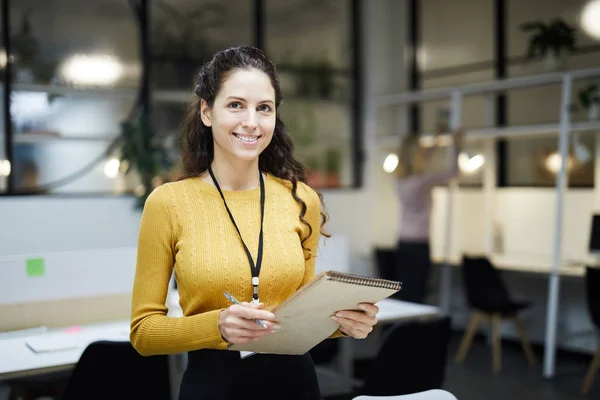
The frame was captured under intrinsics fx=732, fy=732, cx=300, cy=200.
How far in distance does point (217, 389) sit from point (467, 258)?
15.1 ft

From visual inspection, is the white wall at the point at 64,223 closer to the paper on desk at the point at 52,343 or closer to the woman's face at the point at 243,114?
the paper on desk at the point at 52,343

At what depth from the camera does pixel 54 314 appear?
139 inches

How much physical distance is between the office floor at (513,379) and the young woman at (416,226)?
704 millimetres

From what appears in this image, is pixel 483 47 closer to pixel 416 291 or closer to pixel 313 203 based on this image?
pixel 416 291

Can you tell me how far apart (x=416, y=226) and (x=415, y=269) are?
36cm

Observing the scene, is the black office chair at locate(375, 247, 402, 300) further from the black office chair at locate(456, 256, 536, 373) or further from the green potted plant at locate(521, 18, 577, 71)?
the green potted plant at locate(521, 18, 577, 71)

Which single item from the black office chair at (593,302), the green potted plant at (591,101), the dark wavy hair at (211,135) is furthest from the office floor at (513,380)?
the dark wavy hair at (211,135)

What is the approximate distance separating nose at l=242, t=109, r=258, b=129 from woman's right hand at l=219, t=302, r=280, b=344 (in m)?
0.41

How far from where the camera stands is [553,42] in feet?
19.9

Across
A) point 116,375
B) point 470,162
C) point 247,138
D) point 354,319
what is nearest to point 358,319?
point 354,319

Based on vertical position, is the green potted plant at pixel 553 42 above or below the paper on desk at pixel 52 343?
above

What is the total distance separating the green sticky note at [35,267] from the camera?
11.3ft

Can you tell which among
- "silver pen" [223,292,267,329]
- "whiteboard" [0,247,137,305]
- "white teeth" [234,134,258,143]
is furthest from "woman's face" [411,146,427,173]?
"silver pen" [223,292,267,329]

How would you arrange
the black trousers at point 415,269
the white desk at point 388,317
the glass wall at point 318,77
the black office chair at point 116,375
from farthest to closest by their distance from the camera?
the glass wall at point 318,77 < the black trousers at point 415,269 < the white desk at point 388,317 < the black office chair at point 116,375
